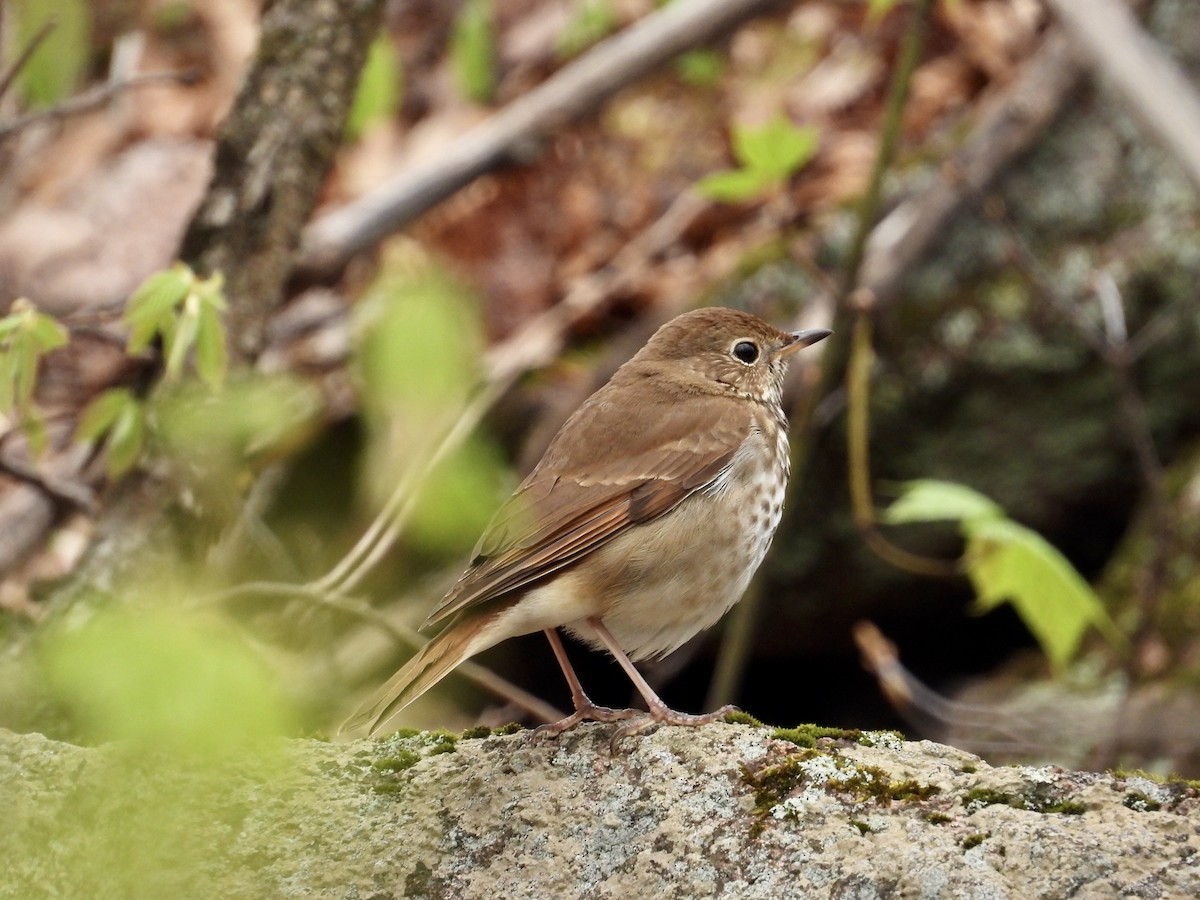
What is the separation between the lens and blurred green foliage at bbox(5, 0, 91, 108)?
10.8 feet

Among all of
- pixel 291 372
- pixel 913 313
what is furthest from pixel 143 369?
pixel 913 313

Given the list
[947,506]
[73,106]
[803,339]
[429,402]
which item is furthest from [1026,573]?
[73,106]

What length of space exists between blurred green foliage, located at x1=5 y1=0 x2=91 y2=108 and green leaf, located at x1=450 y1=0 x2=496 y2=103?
104 inches

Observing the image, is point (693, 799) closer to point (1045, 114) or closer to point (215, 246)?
point (215, 246)

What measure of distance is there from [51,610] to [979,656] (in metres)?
3.69

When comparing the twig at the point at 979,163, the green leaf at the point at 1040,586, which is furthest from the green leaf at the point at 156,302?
the twig at the point at 979,163

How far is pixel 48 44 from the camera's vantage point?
3.46 metres

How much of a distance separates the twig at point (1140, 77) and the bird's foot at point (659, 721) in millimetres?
1453

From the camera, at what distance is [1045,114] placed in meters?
5.34

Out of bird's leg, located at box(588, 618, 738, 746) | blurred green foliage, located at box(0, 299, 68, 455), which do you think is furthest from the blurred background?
bird's leg, located at box(588, 618, 738, 746)

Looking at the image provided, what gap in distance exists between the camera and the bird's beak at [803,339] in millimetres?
3392

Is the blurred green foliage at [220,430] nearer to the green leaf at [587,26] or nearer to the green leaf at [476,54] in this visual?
the green leaf at [587,26]

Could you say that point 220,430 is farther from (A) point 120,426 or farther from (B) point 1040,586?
(B) point 1040,586

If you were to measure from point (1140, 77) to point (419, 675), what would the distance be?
194 centimetres
